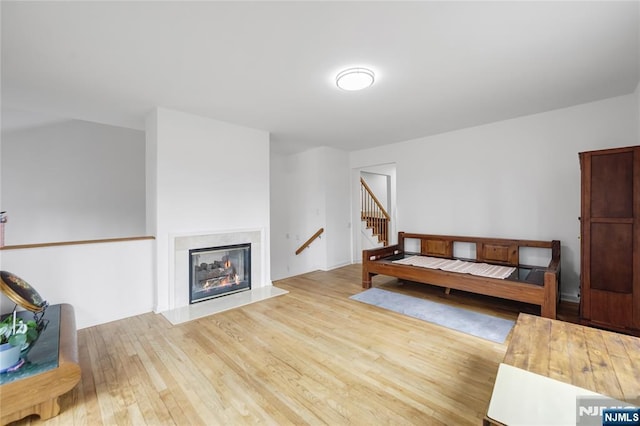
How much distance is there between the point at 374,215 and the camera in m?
6.78

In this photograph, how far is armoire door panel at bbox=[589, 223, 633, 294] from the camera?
2.42 meters

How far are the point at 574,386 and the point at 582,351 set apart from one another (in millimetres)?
420

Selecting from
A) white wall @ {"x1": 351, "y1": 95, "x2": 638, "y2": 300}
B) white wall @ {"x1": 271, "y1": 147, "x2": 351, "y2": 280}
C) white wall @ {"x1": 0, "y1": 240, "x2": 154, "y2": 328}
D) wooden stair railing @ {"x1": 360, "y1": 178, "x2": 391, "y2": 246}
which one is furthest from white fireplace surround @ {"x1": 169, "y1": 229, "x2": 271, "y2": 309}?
wooden stair railing @ {"x1": 360, "y1": 178, "x2": 391, "y2": 246}

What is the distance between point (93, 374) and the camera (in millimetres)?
2021

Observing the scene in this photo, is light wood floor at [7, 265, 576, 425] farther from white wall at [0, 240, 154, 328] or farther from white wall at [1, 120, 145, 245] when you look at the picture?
white wall at [1, 120, 145, 245]

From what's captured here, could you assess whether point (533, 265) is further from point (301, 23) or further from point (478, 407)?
point (301, 23)

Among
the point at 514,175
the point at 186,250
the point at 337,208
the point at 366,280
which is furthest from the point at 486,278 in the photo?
the point at 186,250

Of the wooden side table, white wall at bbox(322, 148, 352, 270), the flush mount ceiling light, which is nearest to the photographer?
the wooden side table

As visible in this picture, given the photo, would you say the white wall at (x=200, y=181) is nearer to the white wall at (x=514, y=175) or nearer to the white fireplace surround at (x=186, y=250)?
the white fireplace surround at (x=186, y=250)

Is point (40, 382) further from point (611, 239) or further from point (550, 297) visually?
point (611, 239)

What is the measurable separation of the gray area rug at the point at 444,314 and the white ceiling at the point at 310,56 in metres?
2.50

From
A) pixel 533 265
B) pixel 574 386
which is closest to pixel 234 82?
pixel 574 386

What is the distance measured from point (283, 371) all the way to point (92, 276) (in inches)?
99.4

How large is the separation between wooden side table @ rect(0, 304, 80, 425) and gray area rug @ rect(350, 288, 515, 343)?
9.30 feet
